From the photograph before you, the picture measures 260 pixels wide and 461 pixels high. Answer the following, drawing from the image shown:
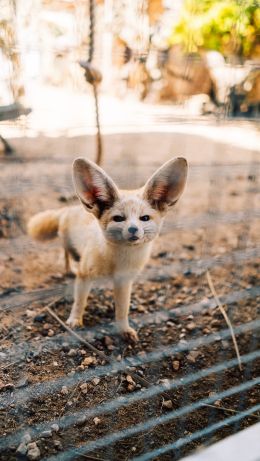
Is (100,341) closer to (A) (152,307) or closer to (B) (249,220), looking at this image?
(A) (152,307)

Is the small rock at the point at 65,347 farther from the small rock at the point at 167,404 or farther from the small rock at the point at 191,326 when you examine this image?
the small rock at the point at 191,326

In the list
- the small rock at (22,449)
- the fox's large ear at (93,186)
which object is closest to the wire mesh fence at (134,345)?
the small rock at (22,449)

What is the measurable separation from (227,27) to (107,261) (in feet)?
5.21

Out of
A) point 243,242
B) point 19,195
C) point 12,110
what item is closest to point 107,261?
point 12,110

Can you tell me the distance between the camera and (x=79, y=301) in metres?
1.77

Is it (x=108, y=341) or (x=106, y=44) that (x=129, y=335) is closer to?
(x=108, y=341)

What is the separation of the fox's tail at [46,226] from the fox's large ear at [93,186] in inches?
22.3

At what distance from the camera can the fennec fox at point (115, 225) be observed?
1.42m

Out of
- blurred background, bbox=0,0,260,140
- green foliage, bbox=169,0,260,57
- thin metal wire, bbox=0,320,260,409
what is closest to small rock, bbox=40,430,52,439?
thin metal wire, bbox=0,320,260,409

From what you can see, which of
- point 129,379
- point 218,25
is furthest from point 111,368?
point 218,25

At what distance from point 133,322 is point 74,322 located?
249 millimetres

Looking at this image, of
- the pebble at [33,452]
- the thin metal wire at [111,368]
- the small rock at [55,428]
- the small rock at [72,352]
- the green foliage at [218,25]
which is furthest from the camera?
the green foliage at [218,25]

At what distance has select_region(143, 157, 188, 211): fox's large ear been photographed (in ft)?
4.66

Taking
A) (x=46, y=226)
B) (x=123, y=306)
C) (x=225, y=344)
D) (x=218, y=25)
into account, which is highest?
(x=218, y=25)
